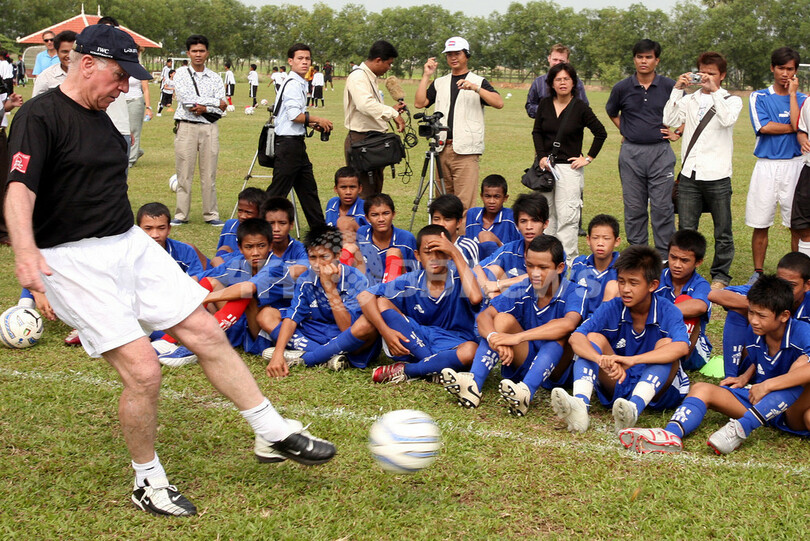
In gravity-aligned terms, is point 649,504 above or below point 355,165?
Answer: below

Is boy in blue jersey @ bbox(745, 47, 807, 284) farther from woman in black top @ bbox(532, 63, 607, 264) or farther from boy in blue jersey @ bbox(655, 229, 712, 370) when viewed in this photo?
boy in blue jersey @ bbox(655, 229, 712, 370)

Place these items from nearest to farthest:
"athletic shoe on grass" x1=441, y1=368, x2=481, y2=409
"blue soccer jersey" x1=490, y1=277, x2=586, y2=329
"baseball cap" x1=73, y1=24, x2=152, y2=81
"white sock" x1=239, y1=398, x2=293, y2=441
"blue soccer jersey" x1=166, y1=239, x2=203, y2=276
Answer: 1. "baseball cap" x1=73, y1=24, x2=152, y2=81
2. "white sock" x1=239, y1=398, x2=293, y2=441
3. "athletic shoe on grass" x1=441, y1=368, x2=481, y2=409
4. "blue soccer jersey" x1=490, y1=277, x2=586, y2=329
5. "blue soccer jersey" x1=166, y1=239, x2=203, y2=276

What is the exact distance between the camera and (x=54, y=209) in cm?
329

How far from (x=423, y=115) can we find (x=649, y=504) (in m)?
5.62

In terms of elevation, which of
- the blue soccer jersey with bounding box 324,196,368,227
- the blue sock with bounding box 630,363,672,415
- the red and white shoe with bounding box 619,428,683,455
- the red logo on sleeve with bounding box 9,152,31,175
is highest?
the red logo on sleeve with bounding box 9,152,31,175

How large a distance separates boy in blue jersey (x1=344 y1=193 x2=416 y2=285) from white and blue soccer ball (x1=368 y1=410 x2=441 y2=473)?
8.62ft

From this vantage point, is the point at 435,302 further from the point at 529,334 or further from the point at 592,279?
the point at 592,279

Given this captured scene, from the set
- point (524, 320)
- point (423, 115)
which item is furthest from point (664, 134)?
point (524, 320)

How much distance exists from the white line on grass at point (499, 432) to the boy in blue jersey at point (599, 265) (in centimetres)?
111

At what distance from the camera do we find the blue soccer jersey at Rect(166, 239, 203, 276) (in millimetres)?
6039

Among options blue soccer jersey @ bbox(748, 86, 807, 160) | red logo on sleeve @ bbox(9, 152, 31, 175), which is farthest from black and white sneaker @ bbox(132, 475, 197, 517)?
blue soccer jersey @ bbox(748, 86, 807, 160)

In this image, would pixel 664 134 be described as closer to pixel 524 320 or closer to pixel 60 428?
pixel 524 320

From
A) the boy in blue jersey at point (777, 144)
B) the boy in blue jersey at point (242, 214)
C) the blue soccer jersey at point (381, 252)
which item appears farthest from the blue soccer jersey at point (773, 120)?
the boy in blue jersey at point (242, 214)

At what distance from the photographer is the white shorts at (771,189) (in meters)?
7.05
